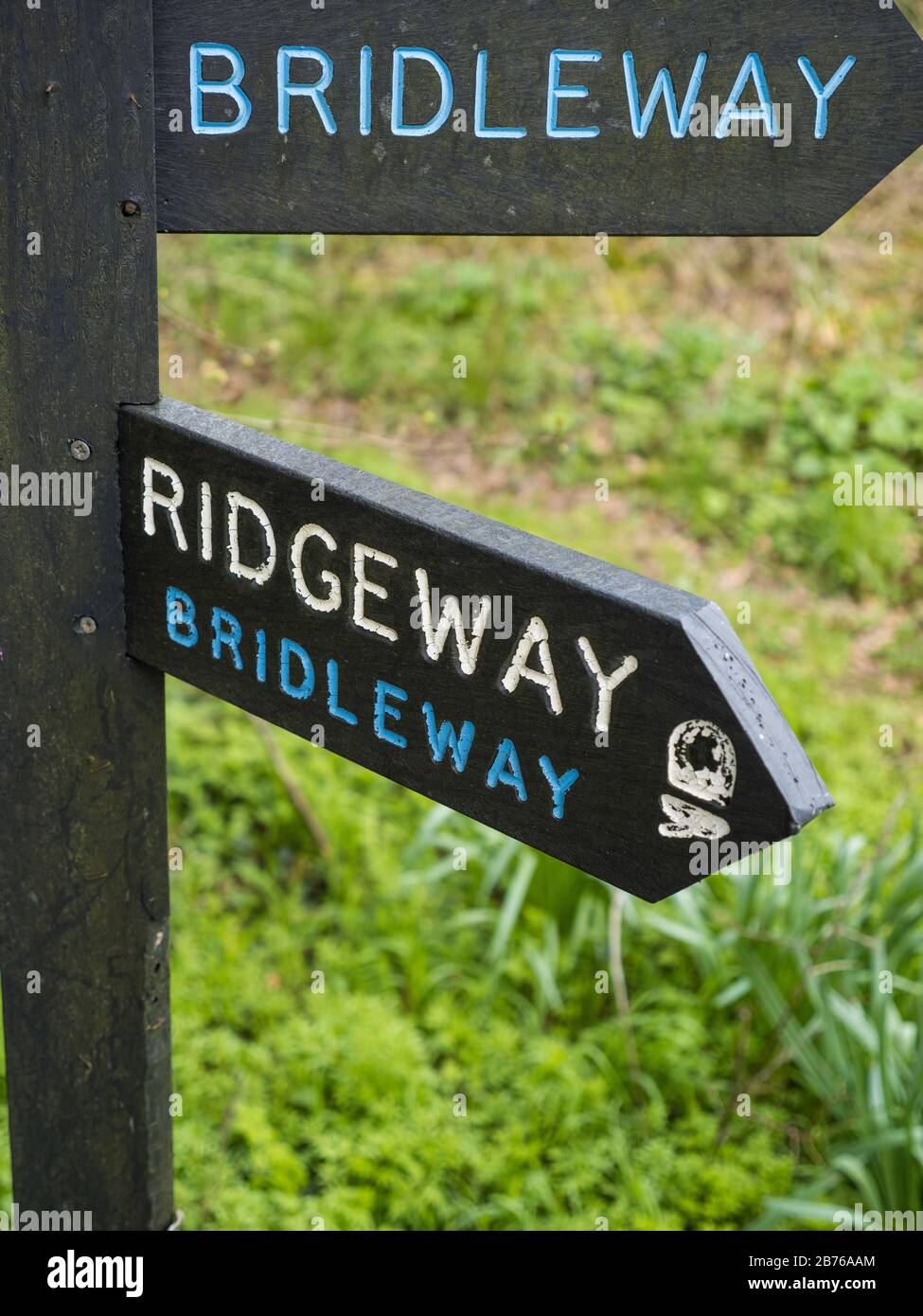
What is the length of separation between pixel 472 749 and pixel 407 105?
63 centimetres

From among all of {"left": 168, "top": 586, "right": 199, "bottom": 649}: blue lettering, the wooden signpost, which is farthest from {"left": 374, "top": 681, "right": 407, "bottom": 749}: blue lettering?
{"left": 168, "top": 586, "right": 199, "bottom": 649}: blue lettering

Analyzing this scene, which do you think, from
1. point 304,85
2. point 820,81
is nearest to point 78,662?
point 304,85

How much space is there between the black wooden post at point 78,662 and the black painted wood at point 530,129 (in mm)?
65

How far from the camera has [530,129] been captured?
119cm

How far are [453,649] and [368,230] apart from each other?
454 mm

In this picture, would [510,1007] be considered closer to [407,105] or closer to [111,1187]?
[111,1187]

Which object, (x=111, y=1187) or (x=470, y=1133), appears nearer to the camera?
(x=111, y=1187)

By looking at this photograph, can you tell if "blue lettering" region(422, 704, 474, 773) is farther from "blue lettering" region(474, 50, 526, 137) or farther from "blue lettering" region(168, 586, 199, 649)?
"blue lettering" region(474, 50, 526, 137)

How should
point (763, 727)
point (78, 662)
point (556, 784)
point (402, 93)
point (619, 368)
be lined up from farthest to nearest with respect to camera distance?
1. point (619, 368)
2. point (78, 662)
3. point (402, 93)
4. point (556, 784)
5. point (763, 727)

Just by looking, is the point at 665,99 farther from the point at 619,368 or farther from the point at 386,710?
the point at 619,368

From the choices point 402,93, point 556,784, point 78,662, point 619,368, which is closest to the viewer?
point 556,784

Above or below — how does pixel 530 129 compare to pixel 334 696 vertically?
above

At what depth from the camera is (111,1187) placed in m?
1.55
